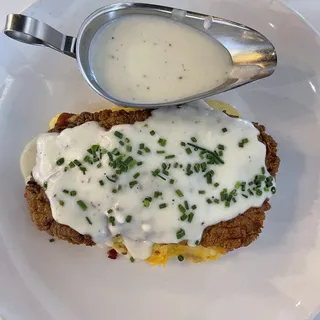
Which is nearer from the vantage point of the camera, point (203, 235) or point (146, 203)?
point (146, 203)

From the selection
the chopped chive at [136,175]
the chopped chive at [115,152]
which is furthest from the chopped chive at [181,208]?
the chopped chive at [115,152]

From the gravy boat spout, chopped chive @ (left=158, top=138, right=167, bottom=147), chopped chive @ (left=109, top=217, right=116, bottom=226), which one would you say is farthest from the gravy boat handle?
chopped chive @ (left=109, top=217, right=116, bottom=226)

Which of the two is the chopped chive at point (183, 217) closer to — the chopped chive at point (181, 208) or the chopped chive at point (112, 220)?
the chopped chive at point (181, 208)

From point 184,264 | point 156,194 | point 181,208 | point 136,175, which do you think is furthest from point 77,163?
point 184,264

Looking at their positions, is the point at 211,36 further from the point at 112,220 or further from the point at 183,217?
the point at 112,220

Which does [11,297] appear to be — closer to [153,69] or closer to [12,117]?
[12,117]

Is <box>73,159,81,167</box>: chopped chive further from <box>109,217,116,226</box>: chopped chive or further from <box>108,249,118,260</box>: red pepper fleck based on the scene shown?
<box>108,249,118,260</box>: red pepper fleck
